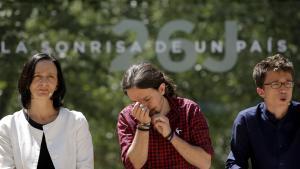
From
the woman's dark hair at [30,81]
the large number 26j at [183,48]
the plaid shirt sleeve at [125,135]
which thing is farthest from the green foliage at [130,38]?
the plaid shirt sleeve at [125,135]

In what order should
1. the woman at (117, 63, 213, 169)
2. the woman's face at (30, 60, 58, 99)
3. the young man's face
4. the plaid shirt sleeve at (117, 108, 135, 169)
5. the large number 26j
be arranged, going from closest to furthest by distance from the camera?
the woman at (117, 63, 213, 169)
the plaid shirt sleeve at (117, 108, 135, 169)
the young man's face
the woman's face at (30, 60, 58, 99)
the large number 26j

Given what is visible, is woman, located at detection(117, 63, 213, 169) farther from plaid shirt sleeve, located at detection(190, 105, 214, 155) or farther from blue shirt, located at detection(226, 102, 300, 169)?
blue shirt, located at detection(226, 102, 300, 169)

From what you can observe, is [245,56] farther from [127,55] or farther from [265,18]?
[127,55]

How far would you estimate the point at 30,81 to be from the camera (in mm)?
4020

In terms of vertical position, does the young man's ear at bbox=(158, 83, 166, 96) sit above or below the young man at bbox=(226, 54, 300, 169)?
above

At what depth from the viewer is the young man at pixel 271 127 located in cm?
390

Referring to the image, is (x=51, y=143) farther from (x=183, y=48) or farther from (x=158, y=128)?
(x=183, y=48)

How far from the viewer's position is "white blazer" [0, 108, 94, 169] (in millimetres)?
3918

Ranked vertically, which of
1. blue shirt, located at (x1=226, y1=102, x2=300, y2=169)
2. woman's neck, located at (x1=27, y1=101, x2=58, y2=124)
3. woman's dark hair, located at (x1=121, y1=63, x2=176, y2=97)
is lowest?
blue shirt, located at (x1=226, y1=102, x2=300, y2=169)

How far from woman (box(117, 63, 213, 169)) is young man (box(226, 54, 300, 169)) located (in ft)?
1.00

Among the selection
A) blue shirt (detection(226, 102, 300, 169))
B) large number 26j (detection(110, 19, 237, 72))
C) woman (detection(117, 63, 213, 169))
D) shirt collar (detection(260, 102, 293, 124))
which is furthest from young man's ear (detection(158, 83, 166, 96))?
large number 26j (detection(110, 19, 237, 72))

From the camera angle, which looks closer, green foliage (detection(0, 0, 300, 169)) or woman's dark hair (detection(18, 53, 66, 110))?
woman's dark hair (detection(18, 53, 66, 110))

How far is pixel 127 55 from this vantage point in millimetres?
7246

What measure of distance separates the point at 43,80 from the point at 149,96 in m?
0.73
